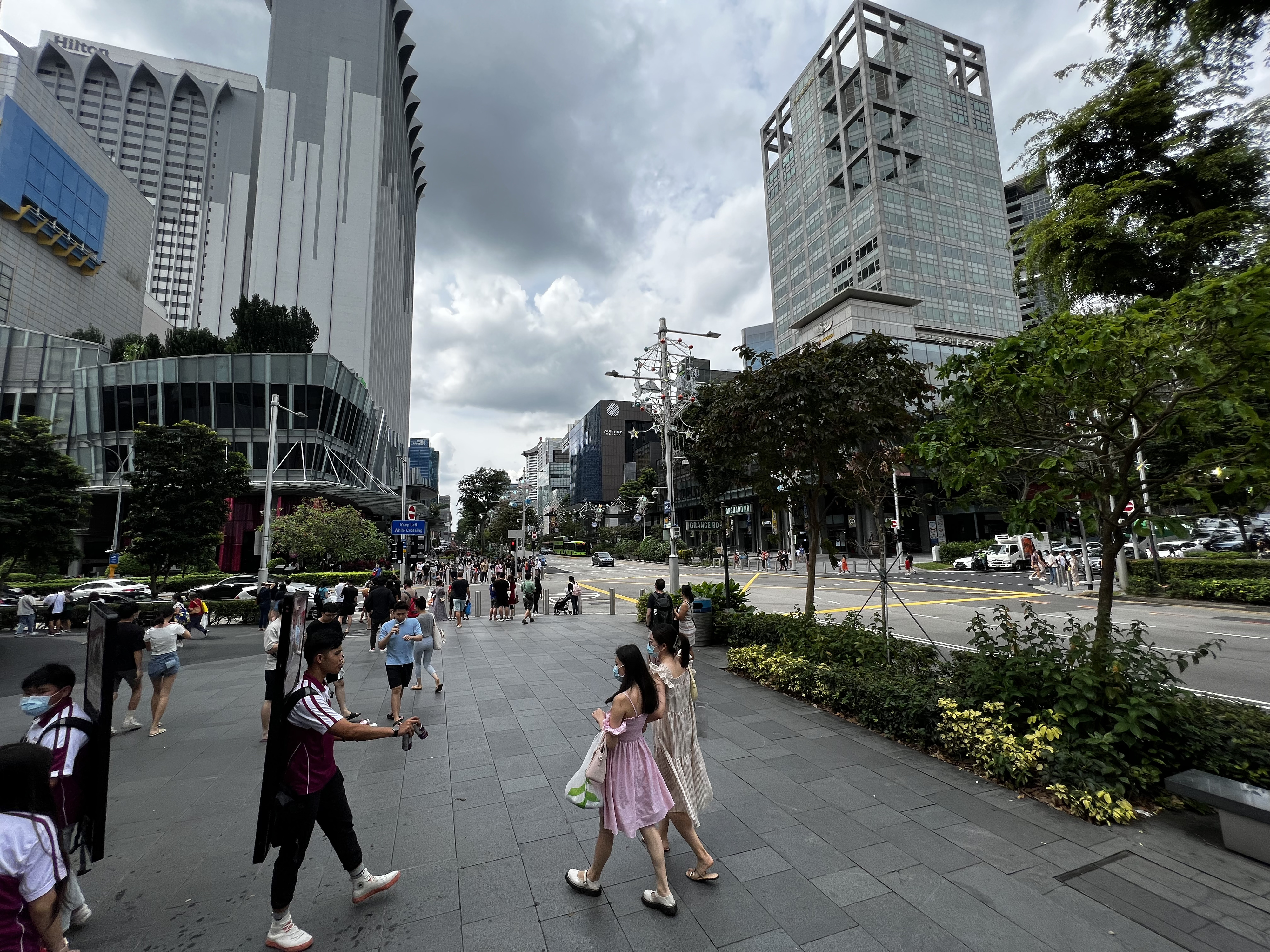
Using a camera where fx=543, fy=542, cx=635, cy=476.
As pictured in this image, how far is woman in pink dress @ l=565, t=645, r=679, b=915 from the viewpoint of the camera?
3209mm

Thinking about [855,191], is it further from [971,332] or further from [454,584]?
[454,584]

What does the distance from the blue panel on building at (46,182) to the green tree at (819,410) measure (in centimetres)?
5626

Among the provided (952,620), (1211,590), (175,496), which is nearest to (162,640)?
(175,496)

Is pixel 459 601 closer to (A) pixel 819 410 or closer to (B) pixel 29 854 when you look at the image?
(A) pixel 819 410

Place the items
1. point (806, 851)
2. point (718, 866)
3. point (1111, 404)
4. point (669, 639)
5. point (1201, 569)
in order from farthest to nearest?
point (1201, 569) → point (1111, 404) → point (669, 639) → point (806, 851) → point (718, 866)

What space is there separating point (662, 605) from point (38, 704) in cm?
823

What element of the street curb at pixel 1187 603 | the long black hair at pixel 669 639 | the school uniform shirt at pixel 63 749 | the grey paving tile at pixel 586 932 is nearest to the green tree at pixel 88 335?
the school uniform shirt at pixel 63 749

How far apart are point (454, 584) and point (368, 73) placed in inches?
3689

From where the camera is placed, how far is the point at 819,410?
8.61 meters

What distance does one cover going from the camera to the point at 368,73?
79688 mm

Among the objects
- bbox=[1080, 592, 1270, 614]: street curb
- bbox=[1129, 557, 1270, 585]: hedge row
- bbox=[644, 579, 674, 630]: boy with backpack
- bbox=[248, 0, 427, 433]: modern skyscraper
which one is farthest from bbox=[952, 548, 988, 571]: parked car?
bbox=[248, 0, 427, 433]: modern skyscraper

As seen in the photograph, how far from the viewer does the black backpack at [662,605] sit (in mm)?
10086

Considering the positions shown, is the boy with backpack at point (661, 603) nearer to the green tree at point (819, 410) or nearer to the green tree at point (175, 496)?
the green tree at point (819, 410)

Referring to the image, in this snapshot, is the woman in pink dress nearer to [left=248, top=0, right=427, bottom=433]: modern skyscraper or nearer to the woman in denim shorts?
the woman in denim shorts
